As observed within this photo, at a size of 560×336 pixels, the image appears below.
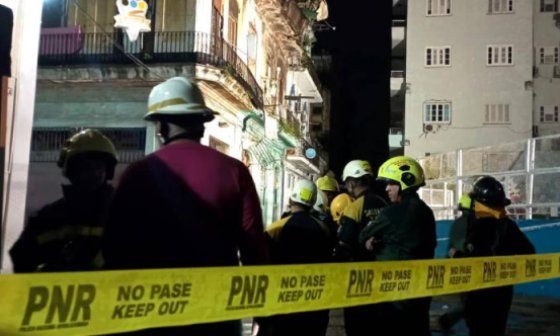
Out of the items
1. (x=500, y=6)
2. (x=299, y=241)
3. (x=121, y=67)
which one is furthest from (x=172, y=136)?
(x=500, y=6)

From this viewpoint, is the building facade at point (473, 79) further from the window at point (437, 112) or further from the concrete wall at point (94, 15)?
the concrete wall at point (94, 15)

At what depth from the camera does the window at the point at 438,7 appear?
37.1 meters

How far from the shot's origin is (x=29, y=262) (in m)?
3.18

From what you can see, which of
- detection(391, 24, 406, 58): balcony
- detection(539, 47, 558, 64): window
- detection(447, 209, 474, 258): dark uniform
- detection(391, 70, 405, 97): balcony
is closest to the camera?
detection(447, 209, 474, 258): dark uniform

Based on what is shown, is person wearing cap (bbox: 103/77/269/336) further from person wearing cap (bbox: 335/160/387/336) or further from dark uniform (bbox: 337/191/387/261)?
dark uniform (bbox: 337/191/387/261)

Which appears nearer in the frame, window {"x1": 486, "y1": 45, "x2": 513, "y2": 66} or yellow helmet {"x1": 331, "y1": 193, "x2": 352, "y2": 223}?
yellow helmet {"x1": 331, "y1": 193, "x2": 352, "y2": 223}

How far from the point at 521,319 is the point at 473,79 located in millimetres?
29104

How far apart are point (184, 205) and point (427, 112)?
35176 millimetres

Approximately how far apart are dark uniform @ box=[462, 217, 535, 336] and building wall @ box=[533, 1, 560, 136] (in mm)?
32745

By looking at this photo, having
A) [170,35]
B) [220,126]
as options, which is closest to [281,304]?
[170,35]

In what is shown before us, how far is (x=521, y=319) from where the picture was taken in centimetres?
937

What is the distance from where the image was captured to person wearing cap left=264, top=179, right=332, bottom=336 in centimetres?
538

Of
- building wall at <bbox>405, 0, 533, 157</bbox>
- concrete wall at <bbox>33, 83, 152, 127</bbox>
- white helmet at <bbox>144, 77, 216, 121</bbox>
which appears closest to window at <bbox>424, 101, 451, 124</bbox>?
building wall at <bbox>405, 0, 533, 157</bbox>

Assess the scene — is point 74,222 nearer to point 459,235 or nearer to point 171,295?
point 171,295
